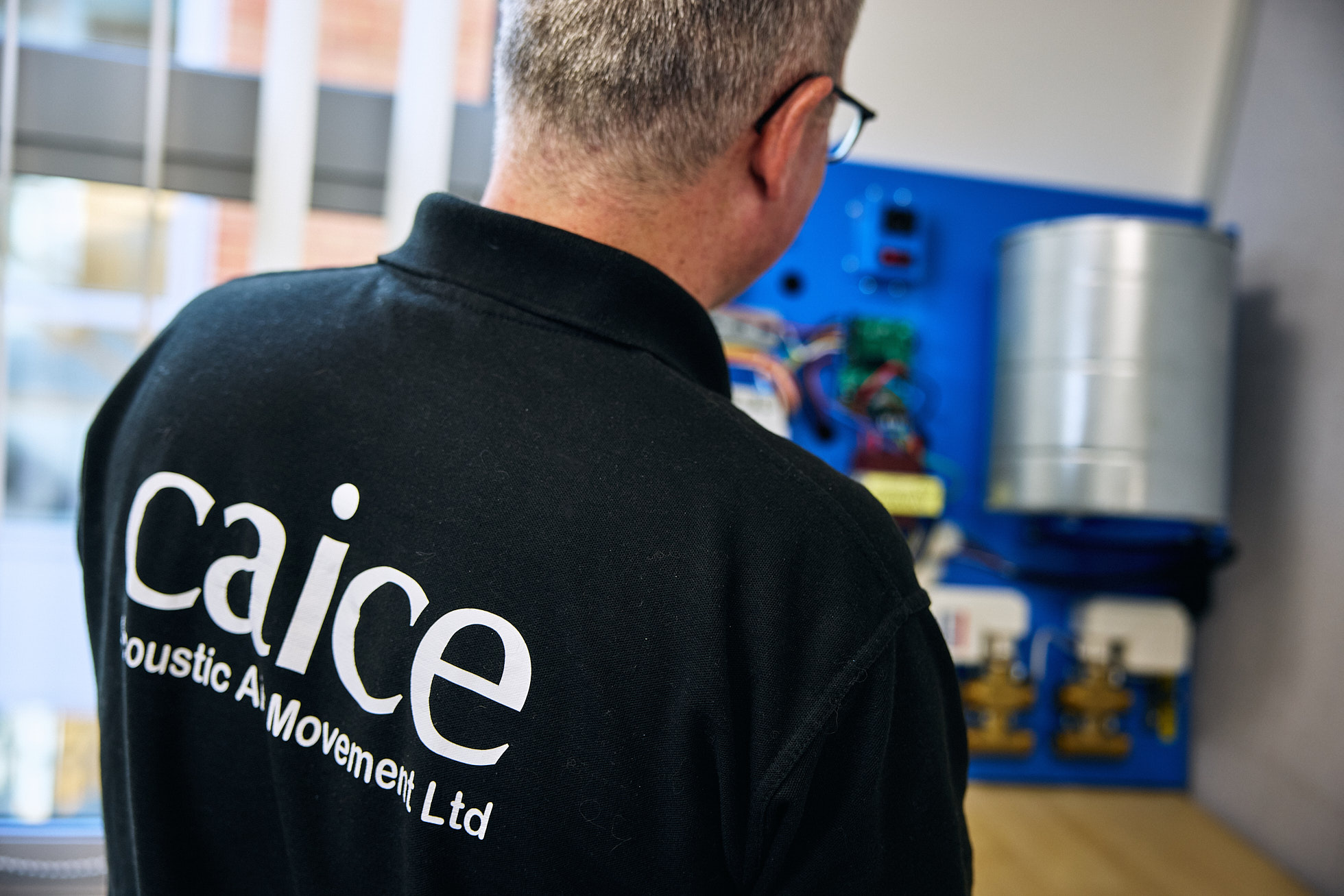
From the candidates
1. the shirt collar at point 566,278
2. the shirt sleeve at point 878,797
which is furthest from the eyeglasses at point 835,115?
the shirt sleeve at point 878,797

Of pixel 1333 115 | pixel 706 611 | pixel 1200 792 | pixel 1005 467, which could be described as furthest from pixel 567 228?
pixel 1200 792

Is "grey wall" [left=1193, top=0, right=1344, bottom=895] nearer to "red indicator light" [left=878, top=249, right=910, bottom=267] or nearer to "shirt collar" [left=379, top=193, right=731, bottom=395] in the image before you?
"red indicator light" [left=878, top=249, right=910, bottom=267]

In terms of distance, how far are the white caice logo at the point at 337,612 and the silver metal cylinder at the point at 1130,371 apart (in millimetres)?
1035

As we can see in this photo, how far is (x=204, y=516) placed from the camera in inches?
19.7

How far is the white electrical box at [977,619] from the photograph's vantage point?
140 centimetres

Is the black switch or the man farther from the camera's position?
the black switch

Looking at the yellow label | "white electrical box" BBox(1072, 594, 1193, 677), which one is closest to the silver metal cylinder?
the yellow label

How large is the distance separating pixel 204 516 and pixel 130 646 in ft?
0.31

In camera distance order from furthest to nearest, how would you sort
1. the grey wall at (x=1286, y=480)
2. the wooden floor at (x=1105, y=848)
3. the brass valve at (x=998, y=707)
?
the brass valve at (x=998, y=707), the grey wall at (x=1286, y=480), the wooden floor at (x=1105, y=848)

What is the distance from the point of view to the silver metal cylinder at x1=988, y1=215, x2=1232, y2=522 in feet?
4.01

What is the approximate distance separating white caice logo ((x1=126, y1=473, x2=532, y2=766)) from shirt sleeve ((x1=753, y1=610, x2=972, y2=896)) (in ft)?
0.48

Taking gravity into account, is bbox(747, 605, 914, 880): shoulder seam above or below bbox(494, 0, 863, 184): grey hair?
below

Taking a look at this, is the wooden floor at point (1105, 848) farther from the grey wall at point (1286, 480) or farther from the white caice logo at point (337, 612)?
the white caice logo at point (337, 612)

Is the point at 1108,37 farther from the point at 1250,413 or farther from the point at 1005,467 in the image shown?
the point at 1005,467
